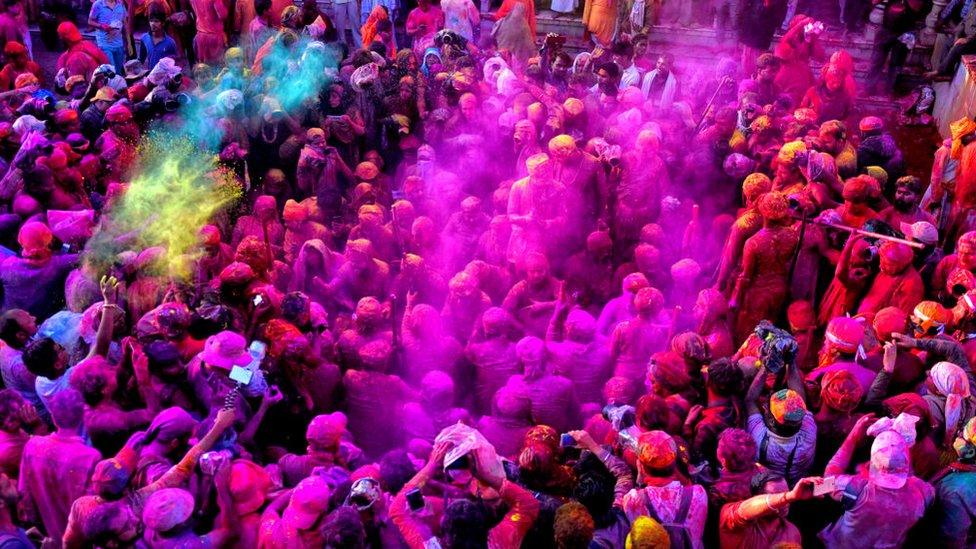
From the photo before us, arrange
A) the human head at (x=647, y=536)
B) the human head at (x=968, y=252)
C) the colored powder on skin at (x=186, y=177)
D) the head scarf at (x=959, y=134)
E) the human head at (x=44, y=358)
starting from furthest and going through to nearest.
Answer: the head scarf at (x=959, y=134), the colored powder on skin at (x=186, y=177), the human head at (x=968, y=252), the human head at (x=44, y=358), the human head at (x=647, y=536)

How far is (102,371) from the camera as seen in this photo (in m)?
4.75

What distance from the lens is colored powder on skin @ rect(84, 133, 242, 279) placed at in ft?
21.4

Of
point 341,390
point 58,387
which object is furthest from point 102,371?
point 341,390

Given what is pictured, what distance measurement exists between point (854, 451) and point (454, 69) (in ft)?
23.0

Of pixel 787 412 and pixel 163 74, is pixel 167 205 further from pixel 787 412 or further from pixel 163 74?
pixel 787 412

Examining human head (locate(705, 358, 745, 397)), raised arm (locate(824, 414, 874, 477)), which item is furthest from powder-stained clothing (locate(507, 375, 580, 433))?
raised arm (locate(824, 414, 874, 477))

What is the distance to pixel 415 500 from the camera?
4.05 m

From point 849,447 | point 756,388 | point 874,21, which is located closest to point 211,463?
point 756,388

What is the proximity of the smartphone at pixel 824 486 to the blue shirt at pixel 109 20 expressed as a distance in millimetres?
11776

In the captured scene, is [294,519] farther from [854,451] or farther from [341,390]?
[854,451]

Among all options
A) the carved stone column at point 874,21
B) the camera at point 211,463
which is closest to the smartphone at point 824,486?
the camera at point 211,463

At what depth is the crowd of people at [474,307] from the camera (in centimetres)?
415

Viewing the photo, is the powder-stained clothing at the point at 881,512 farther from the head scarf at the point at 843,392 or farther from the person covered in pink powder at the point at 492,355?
the person covered in pink powder at the point at 492,355

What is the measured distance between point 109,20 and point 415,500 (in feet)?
34.9
